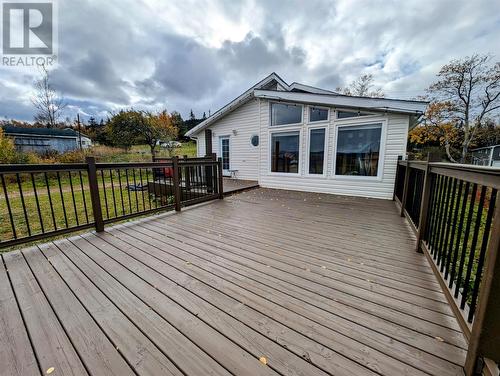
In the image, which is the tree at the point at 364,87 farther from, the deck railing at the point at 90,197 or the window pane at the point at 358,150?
the deck railing at the point at 90,197

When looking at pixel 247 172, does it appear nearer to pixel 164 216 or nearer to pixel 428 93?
pixel 164 216

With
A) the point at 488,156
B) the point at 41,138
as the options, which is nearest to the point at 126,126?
the point at 41,138

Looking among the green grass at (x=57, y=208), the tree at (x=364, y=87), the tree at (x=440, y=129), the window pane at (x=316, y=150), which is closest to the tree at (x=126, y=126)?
the green grass at (x=57, y=208)

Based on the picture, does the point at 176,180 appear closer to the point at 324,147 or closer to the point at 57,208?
the point at 57,208

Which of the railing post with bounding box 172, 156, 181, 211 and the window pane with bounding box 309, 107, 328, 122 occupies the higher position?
the window pane with bounding box 309, 107, 328, 122

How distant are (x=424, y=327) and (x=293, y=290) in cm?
86

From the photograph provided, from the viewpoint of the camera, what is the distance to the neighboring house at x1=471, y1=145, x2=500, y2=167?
1288cm

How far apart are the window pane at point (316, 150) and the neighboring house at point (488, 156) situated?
13.7 metres

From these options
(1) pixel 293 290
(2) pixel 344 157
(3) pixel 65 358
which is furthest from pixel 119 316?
(2) pixel 344 157

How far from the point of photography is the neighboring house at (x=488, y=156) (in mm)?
12880

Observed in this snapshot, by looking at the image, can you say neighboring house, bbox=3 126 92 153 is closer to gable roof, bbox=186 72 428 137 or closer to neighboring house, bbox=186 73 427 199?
neighboring house, bbox=186 73 427 199

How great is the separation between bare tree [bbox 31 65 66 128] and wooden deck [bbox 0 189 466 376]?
24359 millimetres

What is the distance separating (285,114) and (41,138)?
24.7m

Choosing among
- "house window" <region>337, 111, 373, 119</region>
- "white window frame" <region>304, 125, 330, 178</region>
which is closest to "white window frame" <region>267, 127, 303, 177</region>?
"white window frame" <region>304, 125, 330, 178</region>
